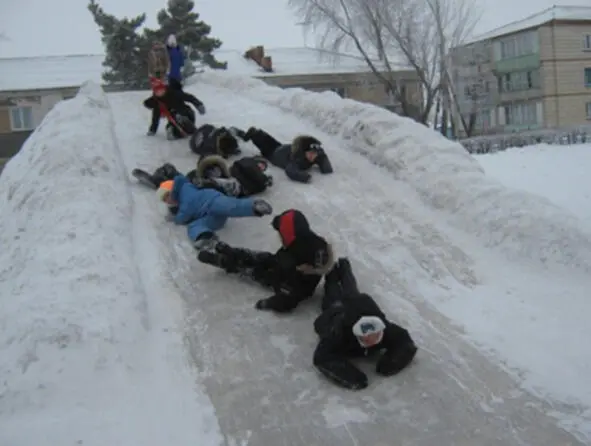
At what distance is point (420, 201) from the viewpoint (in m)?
7.37

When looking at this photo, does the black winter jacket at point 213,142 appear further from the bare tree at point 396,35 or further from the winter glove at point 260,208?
the bare tree at point 396,35

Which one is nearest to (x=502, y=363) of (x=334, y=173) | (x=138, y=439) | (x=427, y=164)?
(x=138, y=439)

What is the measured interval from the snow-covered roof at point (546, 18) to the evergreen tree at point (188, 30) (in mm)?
17357

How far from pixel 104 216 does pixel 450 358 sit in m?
3.57

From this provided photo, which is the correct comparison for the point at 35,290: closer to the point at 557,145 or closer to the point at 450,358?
the point at 450,358

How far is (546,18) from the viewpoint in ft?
129

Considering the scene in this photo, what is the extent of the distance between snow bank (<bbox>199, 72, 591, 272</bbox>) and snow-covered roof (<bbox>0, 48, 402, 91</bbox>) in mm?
22599

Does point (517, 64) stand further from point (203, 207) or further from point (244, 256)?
point (244, 256)

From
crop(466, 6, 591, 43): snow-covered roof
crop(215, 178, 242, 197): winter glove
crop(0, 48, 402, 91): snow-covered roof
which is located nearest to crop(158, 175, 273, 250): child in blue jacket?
crop(215, 178, 242, 197): winter glove

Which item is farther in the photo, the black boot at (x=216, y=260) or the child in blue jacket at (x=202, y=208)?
the child in blue jacket at (x=202, y=208)

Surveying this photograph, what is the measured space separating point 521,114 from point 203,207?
38.9 m

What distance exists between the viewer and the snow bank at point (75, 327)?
3635mm

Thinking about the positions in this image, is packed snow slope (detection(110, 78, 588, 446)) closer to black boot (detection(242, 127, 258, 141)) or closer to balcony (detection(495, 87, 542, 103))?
black boot (detection(242, 127, 258, 141))

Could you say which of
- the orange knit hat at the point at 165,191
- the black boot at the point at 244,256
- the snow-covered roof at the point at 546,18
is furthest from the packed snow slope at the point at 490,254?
the snow-covered roof at the point at 546,18
